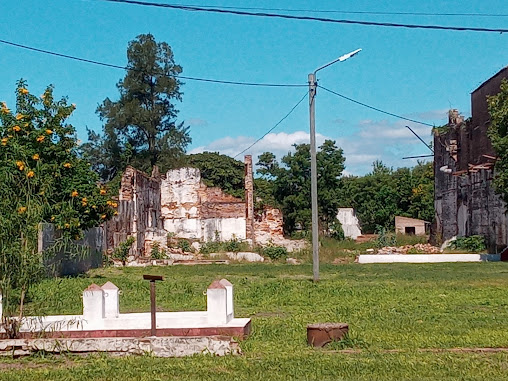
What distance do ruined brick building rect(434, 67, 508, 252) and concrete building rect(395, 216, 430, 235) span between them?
501 inches

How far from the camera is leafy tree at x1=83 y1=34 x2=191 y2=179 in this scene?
6106 centimetres

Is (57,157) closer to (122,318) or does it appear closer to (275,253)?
(122,318)

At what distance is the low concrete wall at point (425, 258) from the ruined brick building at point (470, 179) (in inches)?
125

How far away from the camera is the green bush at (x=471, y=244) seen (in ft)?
149

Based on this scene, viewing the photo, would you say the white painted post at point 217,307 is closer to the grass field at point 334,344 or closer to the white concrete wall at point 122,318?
the white concrete wall at point 122,318

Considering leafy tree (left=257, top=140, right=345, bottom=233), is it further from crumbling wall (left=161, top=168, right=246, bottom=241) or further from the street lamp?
the street lamp

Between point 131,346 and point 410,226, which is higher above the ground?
point 410,226

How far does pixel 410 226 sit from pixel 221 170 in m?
17.4

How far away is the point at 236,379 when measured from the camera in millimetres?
8969

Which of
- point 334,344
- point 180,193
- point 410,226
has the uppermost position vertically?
point 180,193

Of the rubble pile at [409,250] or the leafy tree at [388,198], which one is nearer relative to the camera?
the rubble pile at [409,250]

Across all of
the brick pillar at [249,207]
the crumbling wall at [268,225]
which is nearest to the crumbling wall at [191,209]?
the brick pillar at [249,207]

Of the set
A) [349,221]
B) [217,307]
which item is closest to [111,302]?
[217,307]

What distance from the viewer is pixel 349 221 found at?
73.6 meters
